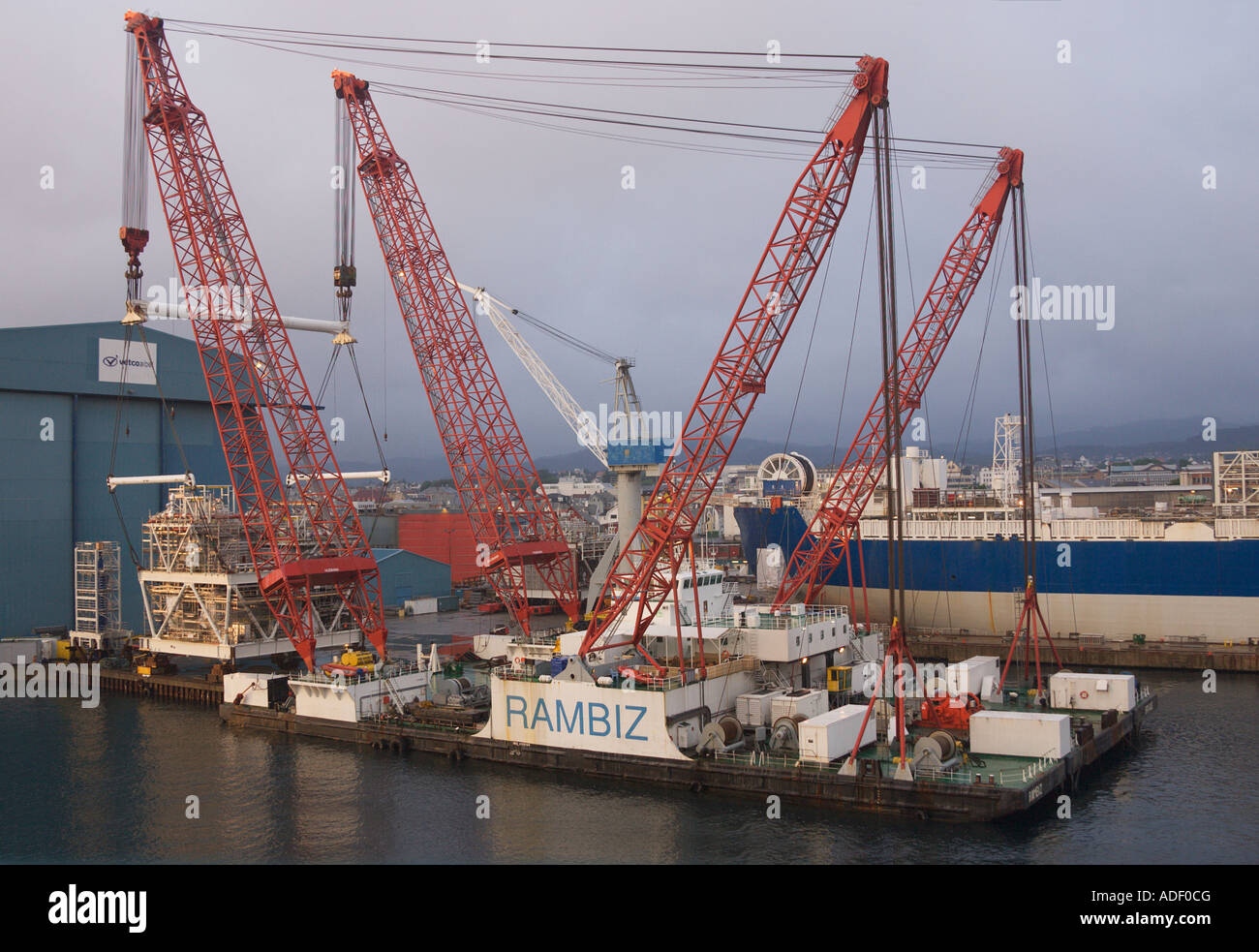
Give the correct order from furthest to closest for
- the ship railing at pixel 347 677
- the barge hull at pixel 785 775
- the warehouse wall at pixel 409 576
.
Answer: the warehouse wall at pixel 409 576 → the ship railing at pixel 347 677 → the barge hull at pixel 785 775

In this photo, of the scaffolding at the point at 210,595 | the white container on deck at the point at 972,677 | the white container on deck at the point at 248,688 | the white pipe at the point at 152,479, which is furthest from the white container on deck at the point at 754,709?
the white pipe at the point at 152,479

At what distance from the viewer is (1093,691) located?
1208 inches

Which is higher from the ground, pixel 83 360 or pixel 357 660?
pixel 83 360

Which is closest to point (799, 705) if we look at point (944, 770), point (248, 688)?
point (944, 770)

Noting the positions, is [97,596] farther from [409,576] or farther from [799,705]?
[799,705]

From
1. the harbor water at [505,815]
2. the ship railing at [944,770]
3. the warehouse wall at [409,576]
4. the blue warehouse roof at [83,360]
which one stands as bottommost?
the harbor water at [505,815]

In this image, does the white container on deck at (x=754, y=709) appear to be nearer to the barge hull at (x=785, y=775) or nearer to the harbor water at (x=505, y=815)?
the barge hull at (x=785, y=775)

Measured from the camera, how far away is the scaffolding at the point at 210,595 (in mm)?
40438

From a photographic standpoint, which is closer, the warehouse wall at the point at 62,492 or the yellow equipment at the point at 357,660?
the yellow equipment at the point at 357,660

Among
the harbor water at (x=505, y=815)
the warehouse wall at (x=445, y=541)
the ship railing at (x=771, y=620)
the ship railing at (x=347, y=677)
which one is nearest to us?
the harbor water at (x=505, y=815)
